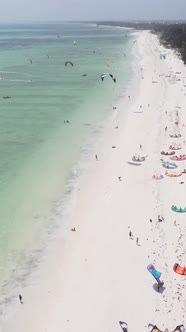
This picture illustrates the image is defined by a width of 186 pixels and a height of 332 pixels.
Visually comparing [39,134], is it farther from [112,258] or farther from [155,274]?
[155,274]

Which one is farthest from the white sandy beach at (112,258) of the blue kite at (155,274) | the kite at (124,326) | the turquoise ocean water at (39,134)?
the turquoise ocean water at (39,134)

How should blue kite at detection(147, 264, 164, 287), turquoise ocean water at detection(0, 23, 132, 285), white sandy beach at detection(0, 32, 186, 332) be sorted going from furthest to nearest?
turquoise ocean water at detection(0, 23, 132, 285)
blue kite at detection(147, 264, 164, 287)
white sandy beach at detection(0, 32, 186, 332)

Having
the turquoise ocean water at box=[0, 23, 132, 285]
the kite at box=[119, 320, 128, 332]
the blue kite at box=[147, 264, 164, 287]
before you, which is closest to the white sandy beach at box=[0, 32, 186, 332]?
the blue kite at box=[147, 264, 164, 287]

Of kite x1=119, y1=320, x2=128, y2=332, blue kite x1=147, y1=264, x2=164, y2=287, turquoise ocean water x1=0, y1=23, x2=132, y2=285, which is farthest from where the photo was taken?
turquoise ocean water x1=0, y1=23, x2=132, y2=285

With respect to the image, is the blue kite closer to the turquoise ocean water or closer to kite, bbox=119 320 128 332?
kite, bbox=119 320 128 332

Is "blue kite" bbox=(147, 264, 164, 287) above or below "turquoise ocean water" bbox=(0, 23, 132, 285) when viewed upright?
above

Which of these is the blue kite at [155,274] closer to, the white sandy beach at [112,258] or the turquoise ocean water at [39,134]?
the white sandy beach at [112,258]

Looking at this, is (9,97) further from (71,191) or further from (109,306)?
(109,306)
